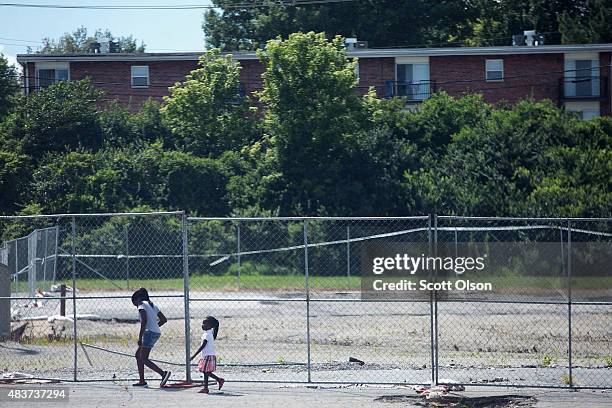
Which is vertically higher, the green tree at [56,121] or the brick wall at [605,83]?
the brick wall at [605,83]

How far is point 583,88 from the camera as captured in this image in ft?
154

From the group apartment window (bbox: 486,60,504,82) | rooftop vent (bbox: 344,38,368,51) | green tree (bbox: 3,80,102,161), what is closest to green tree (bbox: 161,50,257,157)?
green tree (bbox: 3,80,102,161)

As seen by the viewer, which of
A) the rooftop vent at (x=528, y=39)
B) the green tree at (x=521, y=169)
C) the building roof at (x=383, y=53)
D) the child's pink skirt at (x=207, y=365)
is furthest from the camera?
the rooftop vent at (x=528, y=39)

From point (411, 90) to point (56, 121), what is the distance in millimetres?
16975

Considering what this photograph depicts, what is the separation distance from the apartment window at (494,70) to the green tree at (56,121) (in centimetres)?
1895

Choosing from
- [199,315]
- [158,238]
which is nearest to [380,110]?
[158,238]

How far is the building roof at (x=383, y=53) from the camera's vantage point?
151ft

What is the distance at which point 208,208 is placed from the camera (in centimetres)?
3812

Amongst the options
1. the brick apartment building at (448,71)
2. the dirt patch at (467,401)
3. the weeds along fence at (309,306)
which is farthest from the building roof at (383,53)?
the dirt patch at (467,401)

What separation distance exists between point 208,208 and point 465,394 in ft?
85.8

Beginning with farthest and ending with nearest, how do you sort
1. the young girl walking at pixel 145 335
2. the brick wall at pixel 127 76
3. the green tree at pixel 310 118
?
the brick wall at pixel 127 76
the green tree at pixel 310 118
the young girl walking at pixel 145 335

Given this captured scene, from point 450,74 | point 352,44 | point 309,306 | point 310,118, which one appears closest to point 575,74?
point 450,74

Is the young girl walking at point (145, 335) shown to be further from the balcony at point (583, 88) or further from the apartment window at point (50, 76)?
the balcony at point (583, 88)

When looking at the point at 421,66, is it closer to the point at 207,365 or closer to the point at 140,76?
the point at 140,76
